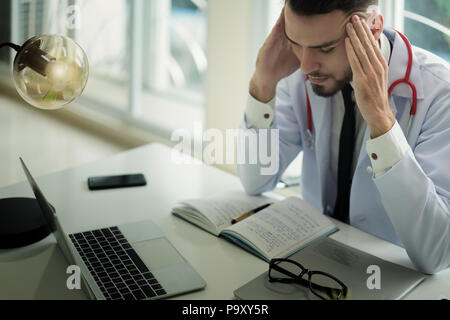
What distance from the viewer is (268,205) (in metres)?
1.51

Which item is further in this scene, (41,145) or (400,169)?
(41,145)

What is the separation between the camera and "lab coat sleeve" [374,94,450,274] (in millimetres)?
1189

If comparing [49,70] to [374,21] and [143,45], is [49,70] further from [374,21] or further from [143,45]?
[143,45]

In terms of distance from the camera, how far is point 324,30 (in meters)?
1.34

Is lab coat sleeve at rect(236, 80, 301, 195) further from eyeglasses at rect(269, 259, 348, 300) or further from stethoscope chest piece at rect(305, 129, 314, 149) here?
eyeglasses at rect(269, 259, 348, 300)

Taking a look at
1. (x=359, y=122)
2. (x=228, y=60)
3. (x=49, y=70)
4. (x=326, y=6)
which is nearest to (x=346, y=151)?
(x=359, y=122)

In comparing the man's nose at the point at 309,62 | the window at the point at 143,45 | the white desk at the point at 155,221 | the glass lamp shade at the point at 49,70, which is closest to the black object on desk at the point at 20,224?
the white desk at the point at 155,221

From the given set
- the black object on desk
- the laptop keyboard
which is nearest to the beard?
the laptop keyboard

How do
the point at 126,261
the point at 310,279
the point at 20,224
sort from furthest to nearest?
the point at 20,224, the point at 126,261, the point at 310,279

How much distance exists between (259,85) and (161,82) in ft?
11.5

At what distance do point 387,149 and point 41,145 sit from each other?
10.6 feet
